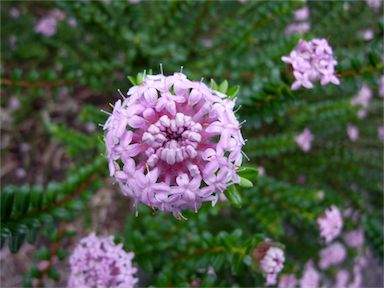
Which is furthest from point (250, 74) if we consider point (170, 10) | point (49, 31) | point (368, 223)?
point (49, 31)

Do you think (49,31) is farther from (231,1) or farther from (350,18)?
(350,18)

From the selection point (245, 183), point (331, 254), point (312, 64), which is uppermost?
point (312, 64)

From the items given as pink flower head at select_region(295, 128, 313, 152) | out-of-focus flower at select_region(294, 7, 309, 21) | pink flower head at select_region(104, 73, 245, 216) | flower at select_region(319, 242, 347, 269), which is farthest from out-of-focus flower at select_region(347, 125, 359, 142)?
pink flower head at select_region(104, 73, 245, 216)

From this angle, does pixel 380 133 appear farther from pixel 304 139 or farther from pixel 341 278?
pixel 341 278

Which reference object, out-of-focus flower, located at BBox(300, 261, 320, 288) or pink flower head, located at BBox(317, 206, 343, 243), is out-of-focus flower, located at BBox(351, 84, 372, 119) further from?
out-of-focus flower, located at BBox(300, 261, 320, 288)

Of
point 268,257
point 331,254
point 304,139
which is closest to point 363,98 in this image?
point 304,139

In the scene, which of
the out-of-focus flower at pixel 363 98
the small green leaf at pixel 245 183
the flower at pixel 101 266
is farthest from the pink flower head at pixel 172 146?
the out-of-focus flower at pixel 363 98
